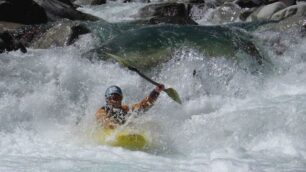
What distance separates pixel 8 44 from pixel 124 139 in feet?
16.2

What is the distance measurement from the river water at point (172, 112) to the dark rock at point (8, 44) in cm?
42

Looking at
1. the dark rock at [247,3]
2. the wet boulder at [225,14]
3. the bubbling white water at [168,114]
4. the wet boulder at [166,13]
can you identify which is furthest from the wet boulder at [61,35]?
the dark rock at [247,3]

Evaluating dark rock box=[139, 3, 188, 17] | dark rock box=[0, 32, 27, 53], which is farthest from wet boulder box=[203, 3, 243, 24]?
dark rock box=[0, 32, 27, 53]

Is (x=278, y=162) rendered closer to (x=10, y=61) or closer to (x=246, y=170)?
(x=246, y=170)

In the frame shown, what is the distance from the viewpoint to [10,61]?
30.5 feet

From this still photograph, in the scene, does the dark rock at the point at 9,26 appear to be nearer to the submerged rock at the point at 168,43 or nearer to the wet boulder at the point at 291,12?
the submerged rock at the point at 168,43

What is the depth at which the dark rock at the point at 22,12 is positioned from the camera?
41.1 ft

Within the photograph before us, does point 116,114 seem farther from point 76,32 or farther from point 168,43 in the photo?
point 76,32

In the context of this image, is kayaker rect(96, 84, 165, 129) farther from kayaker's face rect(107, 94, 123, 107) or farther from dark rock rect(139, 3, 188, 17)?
dark rock rect(139, 3, 188, 17)

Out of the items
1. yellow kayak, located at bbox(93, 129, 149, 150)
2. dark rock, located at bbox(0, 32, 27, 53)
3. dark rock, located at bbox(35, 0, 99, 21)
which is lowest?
yellow kayak, located at bbox(93, 129, 149, 150)

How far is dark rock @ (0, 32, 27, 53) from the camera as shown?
10.2m

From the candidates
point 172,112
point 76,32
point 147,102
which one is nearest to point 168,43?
point 76,32

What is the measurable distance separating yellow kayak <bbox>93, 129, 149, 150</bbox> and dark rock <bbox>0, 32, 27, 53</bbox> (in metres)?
4.51

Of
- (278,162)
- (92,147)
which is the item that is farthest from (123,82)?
(278,162)
